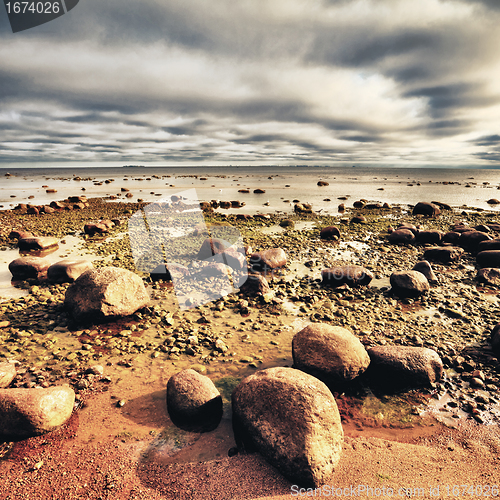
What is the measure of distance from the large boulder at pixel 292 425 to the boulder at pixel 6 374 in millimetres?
3599

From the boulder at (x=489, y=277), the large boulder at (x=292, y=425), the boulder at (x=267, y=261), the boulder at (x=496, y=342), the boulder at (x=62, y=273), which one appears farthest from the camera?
→ the boulder at (x=267, y=261)

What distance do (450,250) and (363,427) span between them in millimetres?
9299

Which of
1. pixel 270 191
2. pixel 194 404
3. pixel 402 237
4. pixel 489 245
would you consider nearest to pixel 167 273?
pixel 194 404

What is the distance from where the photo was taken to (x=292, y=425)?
10.8 ft

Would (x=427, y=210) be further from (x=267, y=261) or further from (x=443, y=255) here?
(x=267, y=261)

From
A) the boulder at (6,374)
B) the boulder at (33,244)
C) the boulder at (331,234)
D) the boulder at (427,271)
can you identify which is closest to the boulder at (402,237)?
the boulder at (331,234)

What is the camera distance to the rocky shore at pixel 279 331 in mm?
4426

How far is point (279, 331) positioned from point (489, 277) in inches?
290

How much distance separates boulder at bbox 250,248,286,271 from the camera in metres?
9.47

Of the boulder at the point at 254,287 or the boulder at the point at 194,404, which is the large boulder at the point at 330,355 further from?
the boulder at the point at 254,287

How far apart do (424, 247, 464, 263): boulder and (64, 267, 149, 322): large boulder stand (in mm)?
10563

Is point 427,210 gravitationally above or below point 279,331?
above

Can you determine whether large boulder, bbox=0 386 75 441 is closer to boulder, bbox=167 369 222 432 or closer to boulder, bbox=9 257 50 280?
boulder, bbox=167 369 222 432

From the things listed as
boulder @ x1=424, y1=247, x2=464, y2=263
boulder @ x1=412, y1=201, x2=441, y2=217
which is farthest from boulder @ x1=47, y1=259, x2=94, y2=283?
boulder @ x1=412, y1=201, x2=441, y2=217
